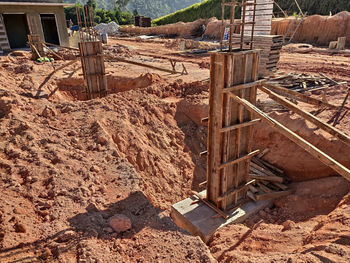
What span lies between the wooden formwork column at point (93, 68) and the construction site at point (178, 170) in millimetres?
52

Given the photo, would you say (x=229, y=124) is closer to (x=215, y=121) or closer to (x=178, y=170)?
(x=215, y=121)

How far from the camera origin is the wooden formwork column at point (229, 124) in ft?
17.0

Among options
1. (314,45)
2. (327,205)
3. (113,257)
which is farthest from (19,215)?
(314,45)

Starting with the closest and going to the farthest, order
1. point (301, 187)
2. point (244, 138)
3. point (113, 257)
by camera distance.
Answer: point (113, 257) → point (244, 138) → point (301, 187)

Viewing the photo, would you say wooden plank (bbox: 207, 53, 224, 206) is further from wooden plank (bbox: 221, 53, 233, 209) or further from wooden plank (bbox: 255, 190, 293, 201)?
wooden plank (bbox: 255, 190, 293, 201)

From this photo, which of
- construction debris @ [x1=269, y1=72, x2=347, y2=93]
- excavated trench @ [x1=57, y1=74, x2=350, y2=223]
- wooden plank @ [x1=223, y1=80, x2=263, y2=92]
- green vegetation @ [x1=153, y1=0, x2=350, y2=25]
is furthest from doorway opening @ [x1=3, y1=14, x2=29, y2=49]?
green vegetation @ [x1=153, y1=0, x2=350, y2=25]

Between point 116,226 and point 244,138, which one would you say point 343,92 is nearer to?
point 244,138

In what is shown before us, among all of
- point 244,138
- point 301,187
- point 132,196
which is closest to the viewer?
point 132,196

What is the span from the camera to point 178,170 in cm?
849

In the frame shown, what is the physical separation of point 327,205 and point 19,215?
6.57 meters

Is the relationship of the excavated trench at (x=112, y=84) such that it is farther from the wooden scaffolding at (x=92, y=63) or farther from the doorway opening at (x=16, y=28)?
the doorway opening at (x=16, y=28)

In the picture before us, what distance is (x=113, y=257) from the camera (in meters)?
3.94

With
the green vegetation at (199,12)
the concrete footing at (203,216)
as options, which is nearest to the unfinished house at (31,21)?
the concrete footing at (203,216)

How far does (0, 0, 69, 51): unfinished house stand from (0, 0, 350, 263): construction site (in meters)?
9.00
